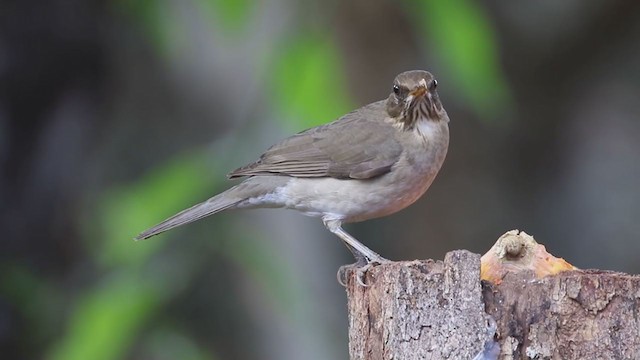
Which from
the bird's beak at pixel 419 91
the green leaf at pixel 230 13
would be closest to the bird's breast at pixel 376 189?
the bird's beak at pixel 419 91

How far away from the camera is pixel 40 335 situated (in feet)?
25.0

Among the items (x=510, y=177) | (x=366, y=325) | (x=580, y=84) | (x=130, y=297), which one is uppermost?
(x=580, y=84)

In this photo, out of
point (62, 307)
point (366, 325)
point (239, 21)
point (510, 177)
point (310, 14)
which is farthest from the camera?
point (510, 177)

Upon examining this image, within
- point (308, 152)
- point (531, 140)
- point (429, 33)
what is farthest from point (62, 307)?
point (531, 140)

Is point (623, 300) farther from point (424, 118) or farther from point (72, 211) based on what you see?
point (72, 211)

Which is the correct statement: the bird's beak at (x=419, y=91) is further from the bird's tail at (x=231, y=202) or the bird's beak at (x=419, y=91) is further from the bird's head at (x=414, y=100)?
the bird's tail at (x=231, y=202)

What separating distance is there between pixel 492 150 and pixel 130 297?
142 inches

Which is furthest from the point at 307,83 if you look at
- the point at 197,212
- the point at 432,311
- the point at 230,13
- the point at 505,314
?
the point at 505,314

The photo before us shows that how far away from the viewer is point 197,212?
622 cm

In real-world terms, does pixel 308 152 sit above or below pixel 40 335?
above

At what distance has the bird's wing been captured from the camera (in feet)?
20.9

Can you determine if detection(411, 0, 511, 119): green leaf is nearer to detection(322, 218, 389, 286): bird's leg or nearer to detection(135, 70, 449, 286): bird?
detection(135, 70, 449, 286): bird

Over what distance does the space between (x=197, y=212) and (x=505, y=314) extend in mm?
2188

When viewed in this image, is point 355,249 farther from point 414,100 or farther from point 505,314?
point 505,314
